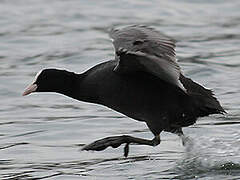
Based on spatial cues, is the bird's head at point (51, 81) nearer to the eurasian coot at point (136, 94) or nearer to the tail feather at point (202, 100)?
the eurasian coot at point (136, 94)

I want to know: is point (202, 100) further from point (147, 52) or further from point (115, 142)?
point (147, 52)

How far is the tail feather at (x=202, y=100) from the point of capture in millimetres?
8586

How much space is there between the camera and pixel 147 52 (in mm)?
7621

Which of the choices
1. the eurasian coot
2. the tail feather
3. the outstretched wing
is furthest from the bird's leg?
the outstretched wing

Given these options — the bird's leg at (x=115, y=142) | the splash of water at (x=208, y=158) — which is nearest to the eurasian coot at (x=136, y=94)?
the bird's leg at (x=115, y=142)

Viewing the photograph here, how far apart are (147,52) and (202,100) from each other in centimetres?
118

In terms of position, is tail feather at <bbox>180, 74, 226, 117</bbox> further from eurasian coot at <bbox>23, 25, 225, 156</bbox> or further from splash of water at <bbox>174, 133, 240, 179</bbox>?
splash of water at <bbox>174, 133, 240, 179</bbox>

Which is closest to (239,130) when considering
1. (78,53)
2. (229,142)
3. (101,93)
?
(229,142)

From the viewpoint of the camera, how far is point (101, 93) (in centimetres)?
848

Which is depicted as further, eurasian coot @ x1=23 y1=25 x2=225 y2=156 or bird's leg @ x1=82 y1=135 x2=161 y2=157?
bird's leg @ x1=82 y1=135 x2=161 y2=157

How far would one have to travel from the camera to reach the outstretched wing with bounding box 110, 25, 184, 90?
24.9 ft

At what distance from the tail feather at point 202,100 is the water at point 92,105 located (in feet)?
1.52

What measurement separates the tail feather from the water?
0.46 meters

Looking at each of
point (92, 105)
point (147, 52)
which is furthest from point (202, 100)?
point (92, 105)
